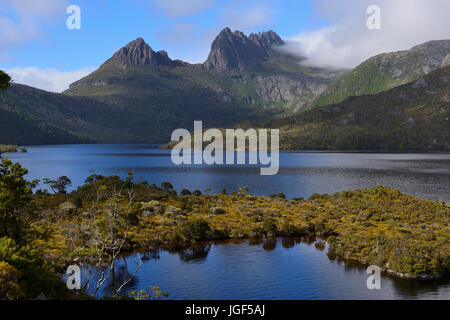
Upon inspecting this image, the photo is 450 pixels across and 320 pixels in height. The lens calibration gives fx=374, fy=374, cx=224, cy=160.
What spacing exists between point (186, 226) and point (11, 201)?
124ft

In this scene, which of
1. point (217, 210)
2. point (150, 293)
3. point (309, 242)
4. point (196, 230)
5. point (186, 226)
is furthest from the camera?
point (217, 210)

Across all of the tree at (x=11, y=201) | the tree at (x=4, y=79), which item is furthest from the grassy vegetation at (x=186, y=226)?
the tree at (x=4, y=79)

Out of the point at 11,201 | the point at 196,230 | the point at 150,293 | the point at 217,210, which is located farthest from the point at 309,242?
the point at 11,201

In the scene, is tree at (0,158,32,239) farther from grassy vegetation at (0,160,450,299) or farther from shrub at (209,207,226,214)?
shrub at (209,207,226,214)

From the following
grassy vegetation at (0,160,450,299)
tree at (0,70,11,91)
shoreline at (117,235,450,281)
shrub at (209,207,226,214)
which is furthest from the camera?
shrub at (209,207,226,214)

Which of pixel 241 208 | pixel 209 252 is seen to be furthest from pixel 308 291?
pixel 241 208

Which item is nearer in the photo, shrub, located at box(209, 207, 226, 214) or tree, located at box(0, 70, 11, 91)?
tree, located at box(0, 70, 11, 91)

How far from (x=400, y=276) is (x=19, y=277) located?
136 feet

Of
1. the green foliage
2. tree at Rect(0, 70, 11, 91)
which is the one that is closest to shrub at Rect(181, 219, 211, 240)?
the green foliage

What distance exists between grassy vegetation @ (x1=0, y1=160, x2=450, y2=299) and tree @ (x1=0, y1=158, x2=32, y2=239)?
3.1 inches

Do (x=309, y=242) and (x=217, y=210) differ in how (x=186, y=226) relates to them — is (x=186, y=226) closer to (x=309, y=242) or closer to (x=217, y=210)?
(x=217, y=210)

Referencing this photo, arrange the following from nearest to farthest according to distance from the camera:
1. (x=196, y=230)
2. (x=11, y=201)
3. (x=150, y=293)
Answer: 1. (x=11, y=201)
2. (x=150, y=293)
3. (x=196, y=230)

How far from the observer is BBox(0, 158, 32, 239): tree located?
2945cm

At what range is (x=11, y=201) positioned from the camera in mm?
29719
